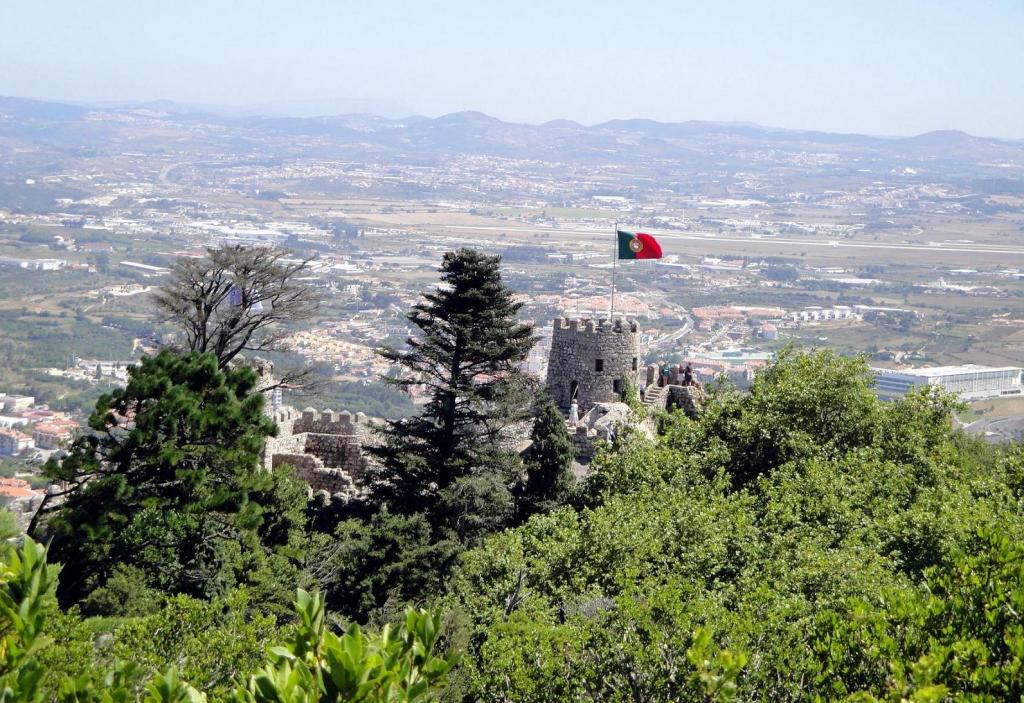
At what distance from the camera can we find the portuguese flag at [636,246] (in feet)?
109

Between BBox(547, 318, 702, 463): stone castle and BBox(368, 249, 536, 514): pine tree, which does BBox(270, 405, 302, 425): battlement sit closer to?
BBox(368, 249, 536, 514): pine tree

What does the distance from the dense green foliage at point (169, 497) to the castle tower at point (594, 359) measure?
1079 centimetres

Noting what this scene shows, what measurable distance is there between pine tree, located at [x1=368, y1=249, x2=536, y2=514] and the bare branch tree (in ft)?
11.7

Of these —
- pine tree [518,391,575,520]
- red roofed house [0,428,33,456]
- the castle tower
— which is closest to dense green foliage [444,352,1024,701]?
pine tree [518,391,575,520]

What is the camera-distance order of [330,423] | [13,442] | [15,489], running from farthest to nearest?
[13,442]
[15,489]
[330,423]

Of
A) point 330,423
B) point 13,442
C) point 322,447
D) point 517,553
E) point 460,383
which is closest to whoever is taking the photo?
point 517,553

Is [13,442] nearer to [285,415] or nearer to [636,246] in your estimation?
[285,415]

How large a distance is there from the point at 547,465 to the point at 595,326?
7098 mm

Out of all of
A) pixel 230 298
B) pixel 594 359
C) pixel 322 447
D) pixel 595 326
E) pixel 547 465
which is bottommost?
pixel 322 447

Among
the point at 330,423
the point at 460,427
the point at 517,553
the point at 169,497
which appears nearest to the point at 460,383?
the point at 460,427

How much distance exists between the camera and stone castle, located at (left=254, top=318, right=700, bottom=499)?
2578 cm

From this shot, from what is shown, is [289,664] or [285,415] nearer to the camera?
[289,664]

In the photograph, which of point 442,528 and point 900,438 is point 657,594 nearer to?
point 442,528

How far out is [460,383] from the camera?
23312 millimetres
